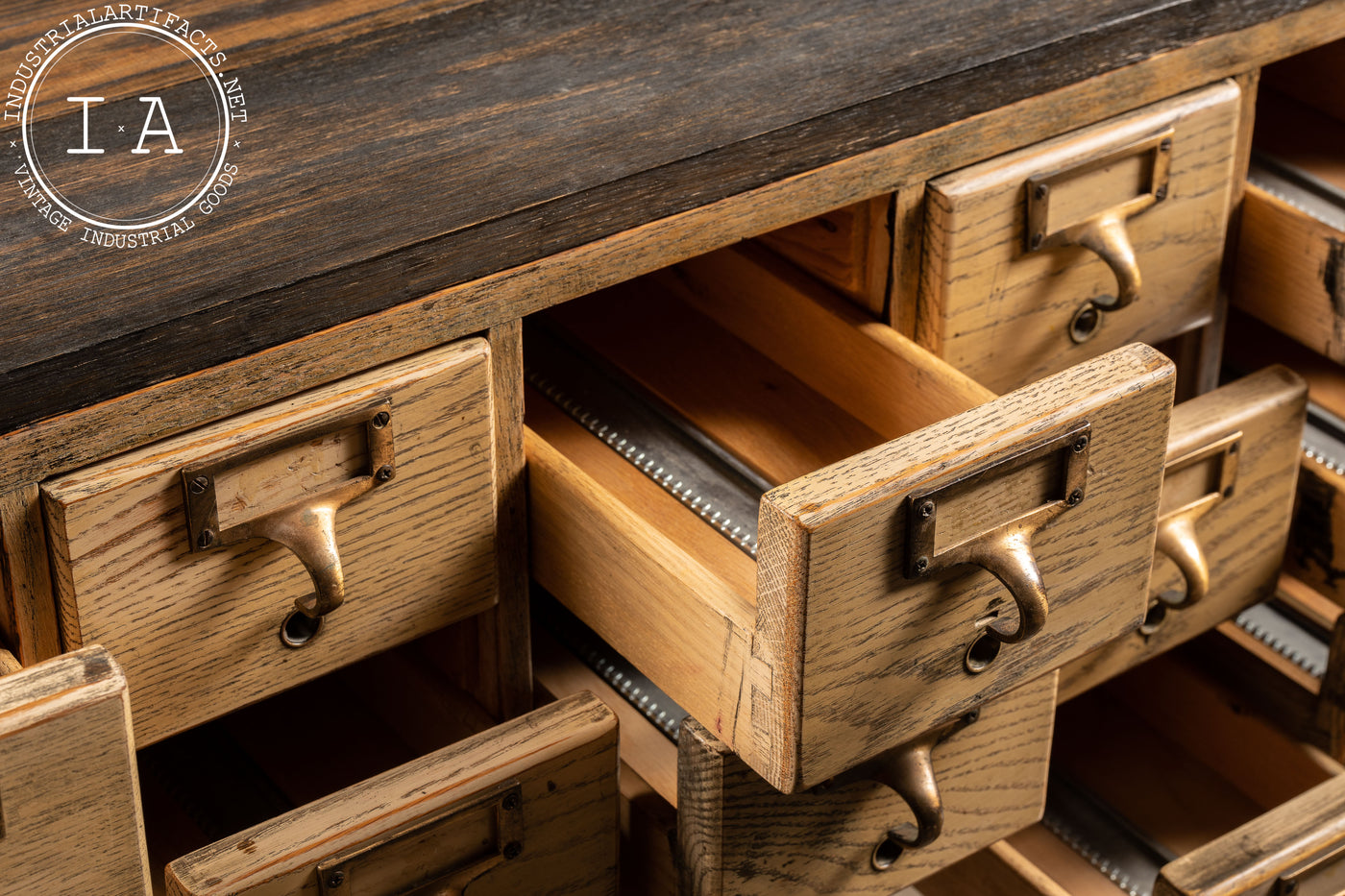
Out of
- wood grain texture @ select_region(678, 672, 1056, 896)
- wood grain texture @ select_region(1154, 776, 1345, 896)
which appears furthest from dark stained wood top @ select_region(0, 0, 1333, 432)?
wood grain texture @ select_region(1154, 776, 1345, 896)

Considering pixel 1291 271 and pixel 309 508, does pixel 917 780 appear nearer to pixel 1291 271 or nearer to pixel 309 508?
pixel 309 508

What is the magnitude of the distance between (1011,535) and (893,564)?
0.20 ft

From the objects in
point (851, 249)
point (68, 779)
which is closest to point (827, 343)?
point (851, 249)

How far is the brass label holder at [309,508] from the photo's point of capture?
72 cm

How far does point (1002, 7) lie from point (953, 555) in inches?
14.4

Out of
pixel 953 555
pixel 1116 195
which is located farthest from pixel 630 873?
pixel 1116 195

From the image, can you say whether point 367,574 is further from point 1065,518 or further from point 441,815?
point 1065,518

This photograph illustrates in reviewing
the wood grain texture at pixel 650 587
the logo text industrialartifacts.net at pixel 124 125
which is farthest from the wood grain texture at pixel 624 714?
the logo text industrialartifacts.net at pixel 124 125

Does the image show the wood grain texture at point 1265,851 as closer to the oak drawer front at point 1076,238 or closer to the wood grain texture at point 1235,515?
the wood grain texture at point 1235,515

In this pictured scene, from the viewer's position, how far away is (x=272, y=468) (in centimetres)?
74

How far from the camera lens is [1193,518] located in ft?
3.20

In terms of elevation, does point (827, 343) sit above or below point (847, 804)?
above

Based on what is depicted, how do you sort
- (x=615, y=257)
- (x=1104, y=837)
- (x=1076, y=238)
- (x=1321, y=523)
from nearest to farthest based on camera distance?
(x=615, y=257)
(x=1076, y=238)
(x=1321, y=523)
(x=1104, y=837)

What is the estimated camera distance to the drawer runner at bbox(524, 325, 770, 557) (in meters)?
0.93
